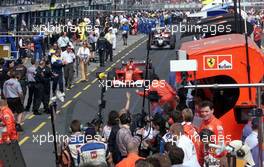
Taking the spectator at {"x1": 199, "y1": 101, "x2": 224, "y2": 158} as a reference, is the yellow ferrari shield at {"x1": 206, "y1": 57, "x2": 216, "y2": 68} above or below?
above

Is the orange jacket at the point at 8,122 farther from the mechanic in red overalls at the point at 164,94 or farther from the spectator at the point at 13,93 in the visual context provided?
the spectator at the point at 13,93

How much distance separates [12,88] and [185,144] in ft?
27.8

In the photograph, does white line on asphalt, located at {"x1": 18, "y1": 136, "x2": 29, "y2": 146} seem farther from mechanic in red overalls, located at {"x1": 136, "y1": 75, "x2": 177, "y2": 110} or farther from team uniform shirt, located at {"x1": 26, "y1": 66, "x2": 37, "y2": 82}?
mechanic in red overalls, located at {"x1": 136, "y1": 75, "x2": 177, "y2": 110}

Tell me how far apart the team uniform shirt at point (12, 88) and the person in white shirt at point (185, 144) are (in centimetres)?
812

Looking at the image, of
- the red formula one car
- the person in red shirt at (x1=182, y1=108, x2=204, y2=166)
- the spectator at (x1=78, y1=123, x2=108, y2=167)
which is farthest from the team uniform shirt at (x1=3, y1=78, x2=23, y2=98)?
the person in red shirt at (x1=182, y1=108, x2=204, y2=166)

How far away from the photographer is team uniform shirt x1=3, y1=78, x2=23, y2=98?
55.7ft

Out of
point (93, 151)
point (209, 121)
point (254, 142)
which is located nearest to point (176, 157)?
point (254, 142)

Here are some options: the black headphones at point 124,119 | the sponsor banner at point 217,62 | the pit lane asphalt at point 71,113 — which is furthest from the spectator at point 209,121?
the pit lane asphalt at point 71,113

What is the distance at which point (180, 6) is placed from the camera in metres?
74.4

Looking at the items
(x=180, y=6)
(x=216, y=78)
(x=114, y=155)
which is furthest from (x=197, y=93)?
(x=180, y=6)

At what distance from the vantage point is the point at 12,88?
17.0 meters

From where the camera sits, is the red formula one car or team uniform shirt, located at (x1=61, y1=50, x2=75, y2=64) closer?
team uniform shirt, located at (x1=61, y1=50, x2=75, y2=64)

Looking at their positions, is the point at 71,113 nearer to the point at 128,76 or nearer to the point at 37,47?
the point at 128,76

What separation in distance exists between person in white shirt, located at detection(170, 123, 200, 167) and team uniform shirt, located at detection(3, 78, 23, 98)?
8.12m
